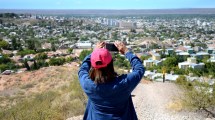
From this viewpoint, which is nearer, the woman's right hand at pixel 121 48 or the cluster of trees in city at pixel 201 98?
the woman's right hand at pixel 121 48

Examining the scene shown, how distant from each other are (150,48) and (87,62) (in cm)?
4499

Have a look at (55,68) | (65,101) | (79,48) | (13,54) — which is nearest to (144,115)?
(65,101)

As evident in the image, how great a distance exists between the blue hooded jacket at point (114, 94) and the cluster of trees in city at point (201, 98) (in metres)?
7.47

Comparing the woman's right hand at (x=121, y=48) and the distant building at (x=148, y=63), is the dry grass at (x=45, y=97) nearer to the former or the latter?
the woman's right hand at (x=121, y=48)

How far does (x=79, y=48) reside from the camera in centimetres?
→ 4500

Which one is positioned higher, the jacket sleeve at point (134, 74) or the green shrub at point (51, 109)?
the jacket sleeve at point (134, 74)

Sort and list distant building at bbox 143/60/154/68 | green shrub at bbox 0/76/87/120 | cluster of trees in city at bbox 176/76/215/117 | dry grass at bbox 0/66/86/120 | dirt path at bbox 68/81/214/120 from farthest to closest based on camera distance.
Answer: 1. distant building at bbox 143/60/154/68
2. dirt path at bbox 68/81/214/120
3. cluster of trees in city at bbox 176/76/215/117
4. dry grass at bbox 0/66/86/120
5. green shrub at bbox 0/76/87/120

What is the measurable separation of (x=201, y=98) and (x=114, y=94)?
25.5 feet

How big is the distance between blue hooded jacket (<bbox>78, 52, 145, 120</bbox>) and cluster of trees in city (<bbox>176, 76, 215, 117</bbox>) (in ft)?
24.5

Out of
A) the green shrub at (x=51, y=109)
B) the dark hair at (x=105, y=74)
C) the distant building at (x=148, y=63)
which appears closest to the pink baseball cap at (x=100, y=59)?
the dark hair at (x=105, y=74)

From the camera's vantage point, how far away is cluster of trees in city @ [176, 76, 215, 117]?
8.88 meters

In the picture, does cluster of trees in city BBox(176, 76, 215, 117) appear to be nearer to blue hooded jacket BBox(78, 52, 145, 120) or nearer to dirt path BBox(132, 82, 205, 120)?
dirt path BBox(132, 82, 205, 120)

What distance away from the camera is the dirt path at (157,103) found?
9.10 metres

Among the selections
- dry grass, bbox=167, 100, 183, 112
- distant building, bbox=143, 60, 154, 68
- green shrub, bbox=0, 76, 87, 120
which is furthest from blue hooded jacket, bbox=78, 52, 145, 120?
distant building, bbox=143, 60, 154, 68
